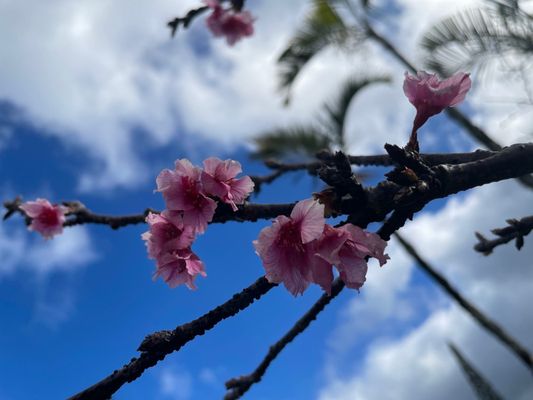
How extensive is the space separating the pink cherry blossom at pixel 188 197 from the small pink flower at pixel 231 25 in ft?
9.60

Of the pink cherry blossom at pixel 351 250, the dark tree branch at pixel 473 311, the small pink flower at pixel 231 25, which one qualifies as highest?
the small pink flower at pixel 231 25

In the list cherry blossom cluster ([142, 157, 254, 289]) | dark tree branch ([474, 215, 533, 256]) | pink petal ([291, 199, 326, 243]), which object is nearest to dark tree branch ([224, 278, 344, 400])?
cherry blossom cluster ([142, 157, 254, 289])

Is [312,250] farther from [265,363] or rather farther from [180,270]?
[265,363]

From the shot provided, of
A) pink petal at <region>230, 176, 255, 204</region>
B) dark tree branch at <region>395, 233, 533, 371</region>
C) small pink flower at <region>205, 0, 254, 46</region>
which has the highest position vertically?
small pink flower at <region>205, 0, 254, 46</region>

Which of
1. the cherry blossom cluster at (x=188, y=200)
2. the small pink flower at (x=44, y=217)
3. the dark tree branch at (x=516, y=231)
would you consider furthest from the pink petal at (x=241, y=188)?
the small pink flower at (x=44, y=217)

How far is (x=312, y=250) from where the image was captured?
4.53ft

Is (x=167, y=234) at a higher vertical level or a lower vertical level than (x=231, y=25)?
lower

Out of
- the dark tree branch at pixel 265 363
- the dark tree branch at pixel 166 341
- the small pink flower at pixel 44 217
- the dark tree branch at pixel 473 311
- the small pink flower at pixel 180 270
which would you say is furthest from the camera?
the dark tree branch at pixel 473 311

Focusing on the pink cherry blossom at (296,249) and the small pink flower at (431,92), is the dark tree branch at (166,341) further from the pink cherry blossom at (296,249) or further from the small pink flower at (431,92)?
the small pink flower at (431,92)

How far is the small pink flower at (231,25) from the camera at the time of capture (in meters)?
4.31

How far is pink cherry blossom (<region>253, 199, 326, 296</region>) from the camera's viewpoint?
1322mm

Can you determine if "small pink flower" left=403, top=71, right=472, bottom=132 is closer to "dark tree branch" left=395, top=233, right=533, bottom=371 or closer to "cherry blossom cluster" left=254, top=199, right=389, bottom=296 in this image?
"cherry blossom cluster" left=254, top=199, right=389, bottom=296

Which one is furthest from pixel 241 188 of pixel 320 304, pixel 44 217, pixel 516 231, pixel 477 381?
pixel 477 381

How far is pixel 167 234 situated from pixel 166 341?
527mm
